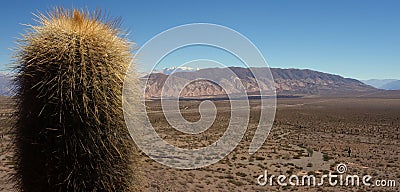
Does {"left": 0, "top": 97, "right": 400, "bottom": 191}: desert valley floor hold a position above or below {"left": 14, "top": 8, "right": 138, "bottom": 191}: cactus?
below

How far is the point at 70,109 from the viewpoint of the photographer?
3363mm

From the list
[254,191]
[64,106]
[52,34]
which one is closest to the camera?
[64,106]

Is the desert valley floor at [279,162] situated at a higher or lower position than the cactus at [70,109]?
lower

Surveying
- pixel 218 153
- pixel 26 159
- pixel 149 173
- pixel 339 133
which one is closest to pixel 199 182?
pixel 149 173

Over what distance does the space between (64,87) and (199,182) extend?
12.5 meters

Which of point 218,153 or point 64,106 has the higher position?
point 64,106

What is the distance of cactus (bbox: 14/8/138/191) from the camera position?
3387 mm

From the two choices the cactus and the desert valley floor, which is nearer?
the cactus

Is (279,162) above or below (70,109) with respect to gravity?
below

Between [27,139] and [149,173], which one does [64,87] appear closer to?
[27,139]

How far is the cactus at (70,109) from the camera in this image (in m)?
3.39

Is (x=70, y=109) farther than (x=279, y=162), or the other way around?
(x=279, y=162)

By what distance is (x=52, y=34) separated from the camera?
3.60 metres

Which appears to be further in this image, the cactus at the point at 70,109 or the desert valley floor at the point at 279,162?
the desert valley floor at the point at 279,162
